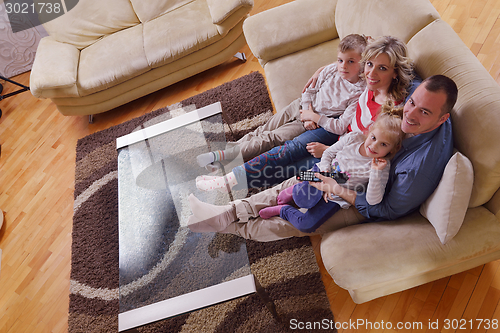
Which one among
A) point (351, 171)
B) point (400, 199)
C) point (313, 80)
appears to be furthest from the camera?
point (313, 80)

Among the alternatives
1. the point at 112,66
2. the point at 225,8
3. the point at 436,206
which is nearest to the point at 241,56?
the point at 225,8

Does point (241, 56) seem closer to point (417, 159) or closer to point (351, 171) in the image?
point (351, 171)

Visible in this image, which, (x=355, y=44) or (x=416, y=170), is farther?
(x=355, y=44)

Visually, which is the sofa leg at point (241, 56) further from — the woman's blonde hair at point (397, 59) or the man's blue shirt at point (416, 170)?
the man's blue shirt at point (416, 170)

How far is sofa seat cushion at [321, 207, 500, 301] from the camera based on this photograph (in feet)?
4.06

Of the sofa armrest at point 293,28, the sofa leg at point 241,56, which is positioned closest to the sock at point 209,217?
the sofa armrest at point 293,28

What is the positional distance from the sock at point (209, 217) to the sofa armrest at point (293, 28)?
109 cm

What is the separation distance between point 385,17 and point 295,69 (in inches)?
23.7

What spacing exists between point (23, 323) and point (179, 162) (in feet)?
4.69

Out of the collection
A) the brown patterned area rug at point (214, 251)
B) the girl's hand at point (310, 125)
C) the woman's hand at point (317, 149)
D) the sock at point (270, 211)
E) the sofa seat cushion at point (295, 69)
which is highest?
the sofa seat cushion at point (295, 69)

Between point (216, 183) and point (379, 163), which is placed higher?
point (379, 163)

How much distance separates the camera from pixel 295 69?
6.78 ft

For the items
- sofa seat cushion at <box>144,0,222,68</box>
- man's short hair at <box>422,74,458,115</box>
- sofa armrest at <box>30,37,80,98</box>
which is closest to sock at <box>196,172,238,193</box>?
man's short hair at <box>422,74,458,115</box>

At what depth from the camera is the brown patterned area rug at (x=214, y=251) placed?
171cm
